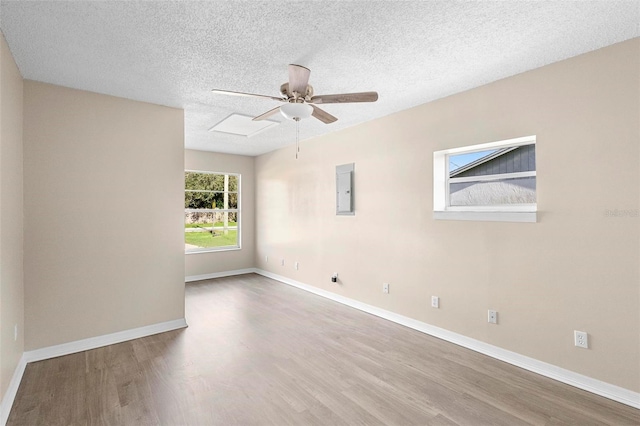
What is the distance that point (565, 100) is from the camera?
253cm

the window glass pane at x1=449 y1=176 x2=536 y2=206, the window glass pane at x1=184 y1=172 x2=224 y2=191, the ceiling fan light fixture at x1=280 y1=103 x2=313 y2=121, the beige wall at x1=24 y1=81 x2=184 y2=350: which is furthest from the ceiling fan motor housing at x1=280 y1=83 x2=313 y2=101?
the window glass pane at x1=184 y1=172 x2=224 y2=191

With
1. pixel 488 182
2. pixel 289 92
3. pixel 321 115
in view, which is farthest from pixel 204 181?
pixel 488 182

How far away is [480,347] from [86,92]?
4677 millimetres

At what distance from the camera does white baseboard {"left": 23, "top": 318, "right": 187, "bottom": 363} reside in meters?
2.89

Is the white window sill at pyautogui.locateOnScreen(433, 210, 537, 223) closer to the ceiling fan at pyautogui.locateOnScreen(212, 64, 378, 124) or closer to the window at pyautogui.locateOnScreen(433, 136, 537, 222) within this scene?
the window at pyautogui.locateOnScreen(433, 136, 537, 222)

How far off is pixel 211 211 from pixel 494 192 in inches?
206

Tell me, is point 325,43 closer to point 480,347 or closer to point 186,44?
point 186,44

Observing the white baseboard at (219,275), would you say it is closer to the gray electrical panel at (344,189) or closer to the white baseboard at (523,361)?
the gray electrical panel at (344,189)

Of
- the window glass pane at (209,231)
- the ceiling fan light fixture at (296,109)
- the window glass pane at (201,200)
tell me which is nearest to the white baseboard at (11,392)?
the ceiling fan light fixture at (296,109)

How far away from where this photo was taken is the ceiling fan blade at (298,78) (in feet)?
7.09

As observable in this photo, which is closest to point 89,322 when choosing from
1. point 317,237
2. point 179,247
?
point 179,247

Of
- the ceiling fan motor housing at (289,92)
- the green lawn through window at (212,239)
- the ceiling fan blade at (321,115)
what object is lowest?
the green lawn through window at (212,239)

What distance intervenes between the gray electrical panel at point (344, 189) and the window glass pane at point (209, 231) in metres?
3.00

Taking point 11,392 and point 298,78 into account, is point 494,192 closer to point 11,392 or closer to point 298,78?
point 298,78
